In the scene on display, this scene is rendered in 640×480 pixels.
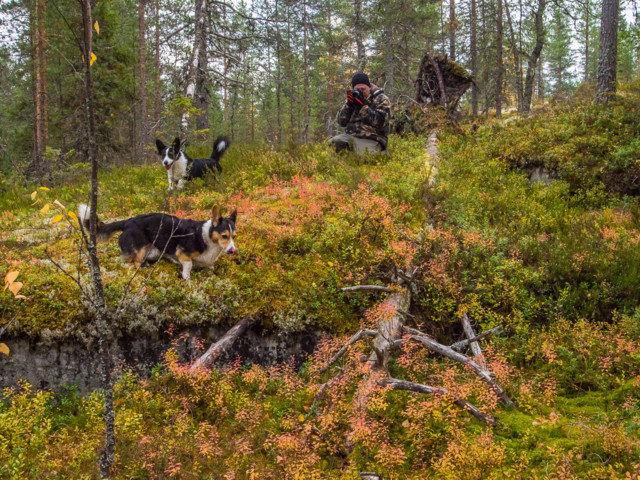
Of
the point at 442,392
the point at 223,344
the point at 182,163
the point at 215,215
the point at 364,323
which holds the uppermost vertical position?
the point at 182,163

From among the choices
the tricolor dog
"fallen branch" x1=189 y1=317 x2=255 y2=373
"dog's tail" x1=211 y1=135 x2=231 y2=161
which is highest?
"dog's tail" x1=211 y1=135 x2=231 y2=161

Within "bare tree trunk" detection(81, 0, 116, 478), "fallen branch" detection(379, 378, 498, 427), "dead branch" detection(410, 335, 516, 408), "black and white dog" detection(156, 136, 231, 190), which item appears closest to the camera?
"bare tree trunk" detection(81, 0, 116, 478)

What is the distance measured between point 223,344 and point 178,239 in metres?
1.57

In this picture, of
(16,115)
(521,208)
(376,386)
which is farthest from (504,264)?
(16,115)

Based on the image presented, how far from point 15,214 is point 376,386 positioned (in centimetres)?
806

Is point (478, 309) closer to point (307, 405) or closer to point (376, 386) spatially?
point (376, 386)

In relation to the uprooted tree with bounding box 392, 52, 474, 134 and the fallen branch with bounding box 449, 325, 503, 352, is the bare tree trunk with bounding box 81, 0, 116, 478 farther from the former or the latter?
the uprooted tree with bounding box 392, 52, 474, 134

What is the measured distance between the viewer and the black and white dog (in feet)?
27.5

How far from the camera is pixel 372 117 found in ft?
36.8

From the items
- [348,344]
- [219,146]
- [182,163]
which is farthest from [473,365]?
[219,146]

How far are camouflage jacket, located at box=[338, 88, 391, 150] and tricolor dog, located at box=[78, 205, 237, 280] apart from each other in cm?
729

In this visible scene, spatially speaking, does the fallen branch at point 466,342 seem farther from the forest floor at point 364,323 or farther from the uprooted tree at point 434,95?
the uprooted tree at point 434,95

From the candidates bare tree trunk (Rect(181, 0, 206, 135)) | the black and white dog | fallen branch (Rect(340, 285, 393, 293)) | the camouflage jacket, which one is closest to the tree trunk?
the camouflage jacket

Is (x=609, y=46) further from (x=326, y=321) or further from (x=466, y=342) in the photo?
(x=326, y=321)
